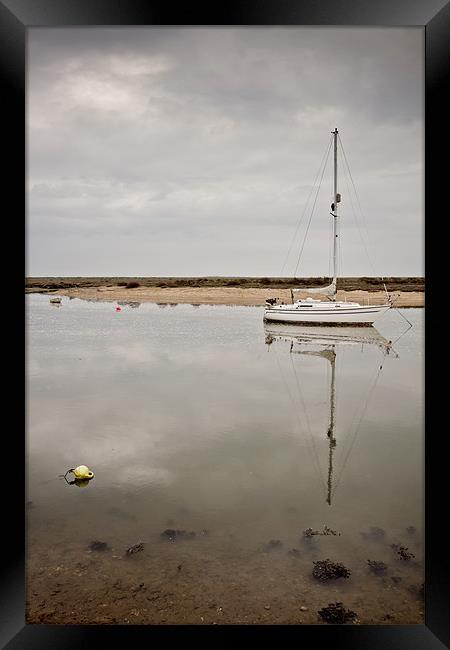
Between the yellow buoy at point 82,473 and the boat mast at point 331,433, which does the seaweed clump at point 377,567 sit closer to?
the boat mast at point 331,433

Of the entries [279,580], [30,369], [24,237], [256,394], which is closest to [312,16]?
[24,237]

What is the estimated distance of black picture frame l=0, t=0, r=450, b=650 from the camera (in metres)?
1.30

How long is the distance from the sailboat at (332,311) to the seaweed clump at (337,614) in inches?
418

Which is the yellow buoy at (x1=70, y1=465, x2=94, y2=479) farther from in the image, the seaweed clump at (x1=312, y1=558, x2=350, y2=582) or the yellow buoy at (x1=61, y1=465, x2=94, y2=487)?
the seaweed clump at (x1=312, y1=558, x2=350, y2=582)

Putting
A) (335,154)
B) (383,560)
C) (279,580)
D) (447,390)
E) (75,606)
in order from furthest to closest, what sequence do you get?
(335,154), (383,560), (279,580), (75,606), (447,390)

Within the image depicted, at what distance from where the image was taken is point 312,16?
1478 millimetres

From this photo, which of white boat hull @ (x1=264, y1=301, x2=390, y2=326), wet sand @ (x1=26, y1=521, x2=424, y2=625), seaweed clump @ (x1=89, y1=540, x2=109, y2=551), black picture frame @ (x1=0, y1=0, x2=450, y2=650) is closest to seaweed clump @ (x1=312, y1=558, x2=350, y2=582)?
wet sand @ (x1=26, y1=521, x2=424, y2=625)

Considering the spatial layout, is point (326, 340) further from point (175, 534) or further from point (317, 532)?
point (175, 534)

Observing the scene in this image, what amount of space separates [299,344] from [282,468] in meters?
6.70

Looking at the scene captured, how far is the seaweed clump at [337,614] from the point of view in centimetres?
186

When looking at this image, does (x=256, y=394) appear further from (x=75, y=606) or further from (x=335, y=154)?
(x=335, y=154)

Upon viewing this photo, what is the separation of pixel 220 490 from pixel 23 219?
218 centimetres

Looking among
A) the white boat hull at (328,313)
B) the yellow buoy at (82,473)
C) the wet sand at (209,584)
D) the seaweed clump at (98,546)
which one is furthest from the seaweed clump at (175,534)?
the white boat hull at (328,313)

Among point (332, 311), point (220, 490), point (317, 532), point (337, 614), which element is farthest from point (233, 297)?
point (337, 614)
